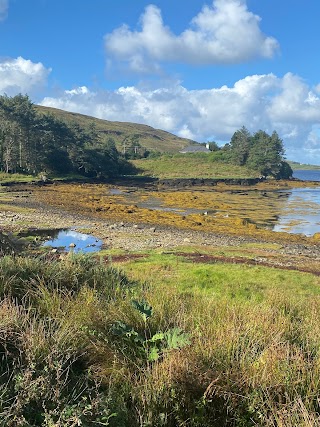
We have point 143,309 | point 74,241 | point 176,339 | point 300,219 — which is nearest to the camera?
point 176,339

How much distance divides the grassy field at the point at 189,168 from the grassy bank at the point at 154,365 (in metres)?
103

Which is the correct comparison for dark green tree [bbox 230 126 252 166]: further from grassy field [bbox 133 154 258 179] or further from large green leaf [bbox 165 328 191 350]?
large green leaf [bbox 165 328 191 350]

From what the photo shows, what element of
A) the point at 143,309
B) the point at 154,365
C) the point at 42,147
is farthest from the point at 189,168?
the point at 154,365

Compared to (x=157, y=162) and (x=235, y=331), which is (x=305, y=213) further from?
(x=157, y=162)

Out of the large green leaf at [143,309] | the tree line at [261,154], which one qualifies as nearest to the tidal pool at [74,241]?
the large green leaf at [143,309]

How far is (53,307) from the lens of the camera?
546cm

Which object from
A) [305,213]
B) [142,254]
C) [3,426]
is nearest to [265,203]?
[305,213]

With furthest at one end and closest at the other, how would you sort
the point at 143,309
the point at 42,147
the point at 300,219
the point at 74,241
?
the point at 42,147 < the point at 300,219 < the point at 74,241 < the point at 143,309

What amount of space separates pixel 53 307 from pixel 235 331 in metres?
2.44

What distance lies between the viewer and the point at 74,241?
28.2 m

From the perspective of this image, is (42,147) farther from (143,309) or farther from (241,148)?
(143,309)

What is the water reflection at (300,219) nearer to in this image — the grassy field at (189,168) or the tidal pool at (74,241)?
the tidal pool at (74,241)

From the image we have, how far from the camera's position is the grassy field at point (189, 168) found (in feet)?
371

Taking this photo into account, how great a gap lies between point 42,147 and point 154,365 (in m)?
86.2
